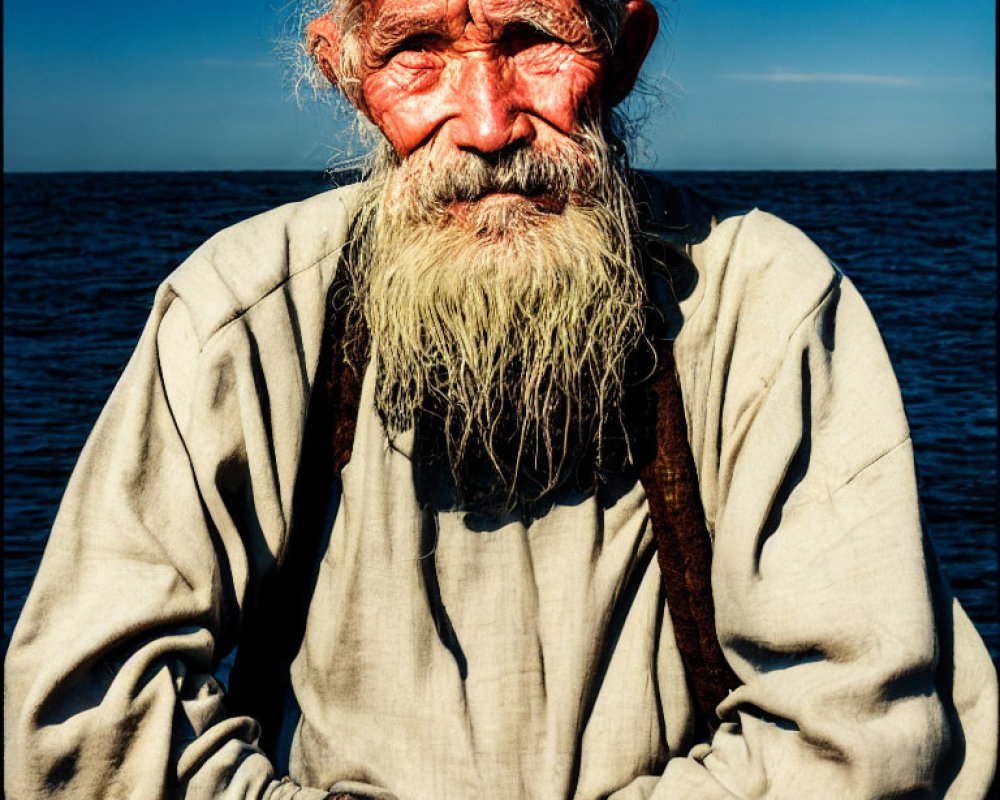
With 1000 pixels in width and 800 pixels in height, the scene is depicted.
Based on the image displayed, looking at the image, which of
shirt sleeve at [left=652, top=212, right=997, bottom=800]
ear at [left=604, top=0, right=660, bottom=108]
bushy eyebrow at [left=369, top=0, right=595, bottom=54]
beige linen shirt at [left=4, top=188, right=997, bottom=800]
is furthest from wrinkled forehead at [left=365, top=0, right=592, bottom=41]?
shirt sleeve at [left=652, top=212, right=997, bottom=800]

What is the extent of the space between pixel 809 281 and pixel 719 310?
0.47 ft

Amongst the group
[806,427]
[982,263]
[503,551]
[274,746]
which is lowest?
[982,263]

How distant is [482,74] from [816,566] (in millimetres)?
850

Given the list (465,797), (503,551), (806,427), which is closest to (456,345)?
(503,551)

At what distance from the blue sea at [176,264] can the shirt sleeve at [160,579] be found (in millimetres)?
388

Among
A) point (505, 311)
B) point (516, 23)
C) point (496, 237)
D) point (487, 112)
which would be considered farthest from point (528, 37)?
point (505, 311)

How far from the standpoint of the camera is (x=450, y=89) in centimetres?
211

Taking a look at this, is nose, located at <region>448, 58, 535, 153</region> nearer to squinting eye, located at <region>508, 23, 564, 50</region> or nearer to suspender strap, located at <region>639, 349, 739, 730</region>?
squinting eye, located at <region>508, 23, 564, 50</region>

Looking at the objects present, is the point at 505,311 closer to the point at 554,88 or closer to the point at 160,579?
the point at 554,88

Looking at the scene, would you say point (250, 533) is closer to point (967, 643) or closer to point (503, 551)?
point (503, 551)

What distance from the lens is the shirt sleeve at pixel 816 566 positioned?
6.62 ft

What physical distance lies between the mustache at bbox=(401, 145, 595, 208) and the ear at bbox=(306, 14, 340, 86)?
300 millimetres

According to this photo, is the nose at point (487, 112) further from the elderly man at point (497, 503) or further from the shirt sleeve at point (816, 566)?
the shirt sleeve at point (816, 566)

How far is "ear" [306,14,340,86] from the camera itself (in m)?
2.29
